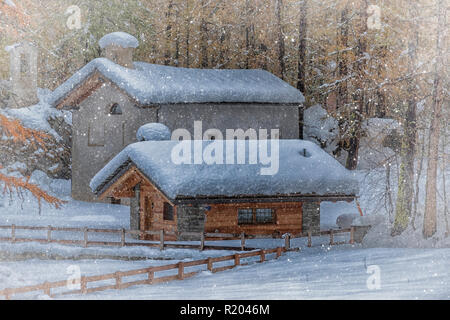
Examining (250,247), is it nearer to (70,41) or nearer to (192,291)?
(192,291)

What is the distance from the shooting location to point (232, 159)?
24.2 meters

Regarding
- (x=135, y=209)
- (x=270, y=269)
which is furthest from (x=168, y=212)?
(x=270, y=269)

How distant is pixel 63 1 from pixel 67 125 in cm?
795

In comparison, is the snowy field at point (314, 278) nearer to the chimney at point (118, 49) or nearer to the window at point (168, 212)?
the window at point (168, 212)

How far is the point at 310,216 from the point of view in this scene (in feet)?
83.2

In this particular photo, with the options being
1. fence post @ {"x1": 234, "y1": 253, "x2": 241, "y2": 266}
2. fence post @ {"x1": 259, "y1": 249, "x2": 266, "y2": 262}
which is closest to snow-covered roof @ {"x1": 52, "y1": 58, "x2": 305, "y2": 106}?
fence post @ {"x1": 259, "y1": 249, "x2": 266, "y2": 262}

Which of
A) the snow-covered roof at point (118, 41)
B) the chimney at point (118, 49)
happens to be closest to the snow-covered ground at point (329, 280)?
the chimney at point (118, 49)

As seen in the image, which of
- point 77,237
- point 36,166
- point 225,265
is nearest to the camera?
point 225,265

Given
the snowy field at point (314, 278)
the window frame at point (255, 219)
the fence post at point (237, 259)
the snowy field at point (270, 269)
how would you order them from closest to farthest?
1. the snowy field at point (314, 278)
2. the snowy field at point (270, 269)
3. the fence post at point (237, 259)
4. the window frame at point (255, 219)

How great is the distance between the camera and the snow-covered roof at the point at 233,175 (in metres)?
22.8

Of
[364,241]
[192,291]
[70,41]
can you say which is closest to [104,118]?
[70,41]

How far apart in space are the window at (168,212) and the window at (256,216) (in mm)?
2768

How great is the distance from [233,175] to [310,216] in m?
4.07

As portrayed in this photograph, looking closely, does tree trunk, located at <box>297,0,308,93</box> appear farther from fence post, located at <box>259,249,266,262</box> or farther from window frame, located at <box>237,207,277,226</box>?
fence post, located at <box>259,249,266,262</box>
